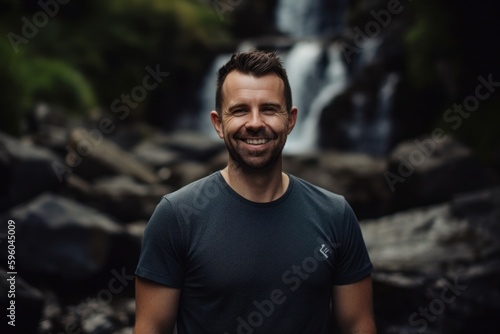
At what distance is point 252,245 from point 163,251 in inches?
14.6

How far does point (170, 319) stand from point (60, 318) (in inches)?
197

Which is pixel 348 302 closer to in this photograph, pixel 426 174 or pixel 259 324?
pixel 259 324

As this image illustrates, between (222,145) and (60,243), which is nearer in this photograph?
(60,243)

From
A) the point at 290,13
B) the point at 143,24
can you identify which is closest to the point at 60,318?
the point at 143,24

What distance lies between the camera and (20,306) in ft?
19.5

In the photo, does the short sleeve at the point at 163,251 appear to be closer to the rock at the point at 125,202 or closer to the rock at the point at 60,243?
the rock at the point at 60,243

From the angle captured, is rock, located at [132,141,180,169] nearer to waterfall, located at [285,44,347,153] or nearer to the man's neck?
waterfall, located at [285,44,347,153]

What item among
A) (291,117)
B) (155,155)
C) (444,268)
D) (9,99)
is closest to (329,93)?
(155,155)

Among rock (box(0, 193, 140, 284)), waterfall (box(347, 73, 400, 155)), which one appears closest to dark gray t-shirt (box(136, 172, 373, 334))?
rock (box(0, 193, 140, 284))

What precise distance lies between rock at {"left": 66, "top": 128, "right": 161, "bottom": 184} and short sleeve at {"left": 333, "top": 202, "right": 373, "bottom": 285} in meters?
11.4

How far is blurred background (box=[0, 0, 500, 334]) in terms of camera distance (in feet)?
25.1

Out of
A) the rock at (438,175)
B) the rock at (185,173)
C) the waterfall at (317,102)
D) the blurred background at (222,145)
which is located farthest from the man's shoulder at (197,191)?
the waterfall at (317,102)

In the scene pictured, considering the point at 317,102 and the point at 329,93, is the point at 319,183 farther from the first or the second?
the point at 329,93

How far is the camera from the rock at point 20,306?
5719 millimetres
